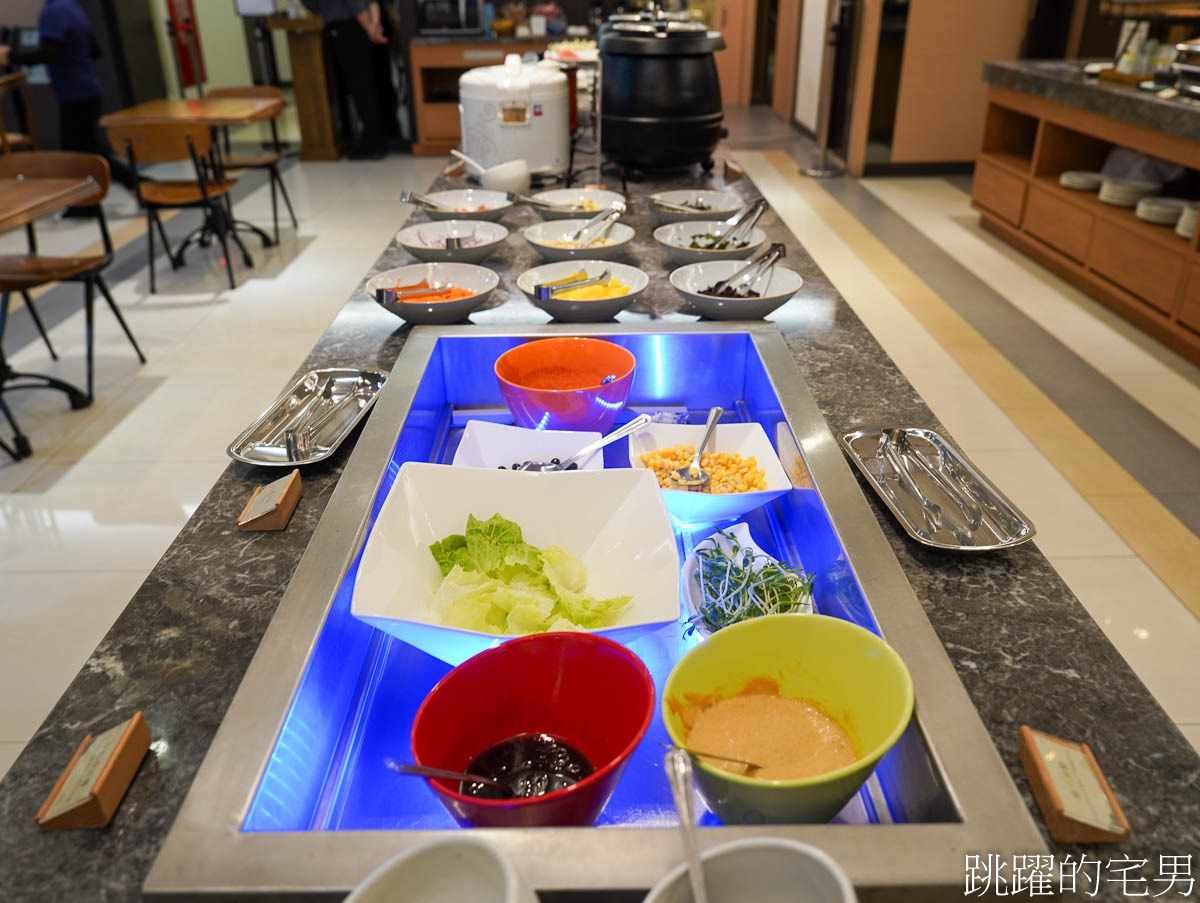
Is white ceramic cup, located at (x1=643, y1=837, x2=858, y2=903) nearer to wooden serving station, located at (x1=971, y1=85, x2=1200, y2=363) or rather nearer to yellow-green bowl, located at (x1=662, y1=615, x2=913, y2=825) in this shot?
yellow-green bowl, located at (x1=662, y1=615, x2=913, y2=825)

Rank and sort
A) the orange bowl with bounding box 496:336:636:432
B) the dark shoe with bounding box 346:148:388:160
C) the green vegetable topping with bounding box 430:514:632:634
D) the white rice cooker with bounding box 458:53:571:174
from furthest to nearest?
the dark shoe with bounding box 346:148:388:160 < the white rice cooker with bounding box 458:53:571:174 < the orange bowl with bounding box 496:336:636:432 < the green vegetable topping with bounding box 430:514:632:634

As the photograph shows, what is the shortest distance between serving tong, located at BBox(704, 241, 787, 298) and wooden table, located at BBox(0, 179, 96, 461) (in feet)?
7.45

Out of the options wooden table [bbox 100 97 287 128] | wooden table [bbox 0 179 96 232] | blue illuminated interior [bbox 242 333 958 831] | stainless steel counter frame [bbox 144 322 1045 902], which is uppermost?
wooden table [bbox 100 97 287 128]

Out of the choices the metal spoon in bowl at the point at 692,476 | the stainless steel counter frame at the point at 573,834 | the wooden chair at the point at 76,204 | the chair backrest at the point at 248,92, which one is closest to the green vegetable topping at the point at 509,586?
the stainless steel counter frame at the point at 573,834

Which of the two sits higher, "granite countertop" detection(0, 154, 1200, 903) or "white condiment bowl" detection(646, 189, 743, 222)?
"white condiment bowl" detection(646, 189, 743, 222)

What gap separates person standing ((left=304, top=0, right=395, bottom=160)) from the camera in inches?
263

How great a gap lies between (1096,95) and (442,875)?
4462 mm

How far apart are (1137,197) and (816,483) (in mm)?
3734

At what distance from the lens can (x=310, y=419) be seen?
4.32ft

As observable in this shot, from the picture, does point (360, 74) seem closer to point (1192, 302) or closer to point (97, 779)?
point (1192, 302)

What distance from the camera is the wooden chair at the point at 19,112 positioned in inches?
192

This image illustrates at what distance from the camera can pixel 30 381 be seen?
11.3ft

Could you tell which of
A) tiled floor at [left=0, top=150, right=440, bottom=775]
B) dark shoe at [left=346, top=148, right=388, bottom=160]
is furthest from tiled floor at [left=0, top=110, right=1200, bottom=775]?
dark shoe at [left=346, top=148, right=388, bottom=160]

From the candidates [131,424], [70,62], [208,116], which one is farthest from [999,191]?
[70,62]
